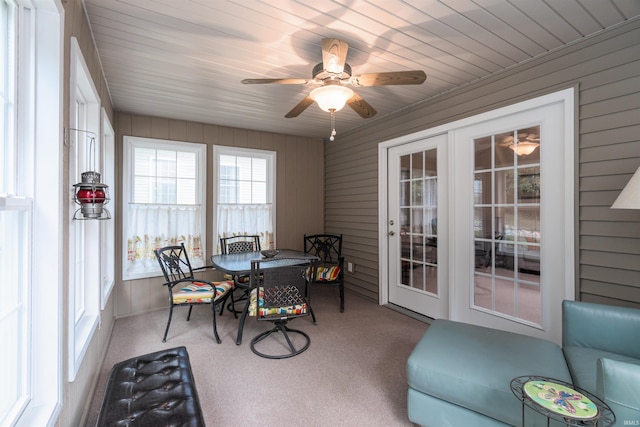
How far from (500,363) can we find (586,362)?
46cm

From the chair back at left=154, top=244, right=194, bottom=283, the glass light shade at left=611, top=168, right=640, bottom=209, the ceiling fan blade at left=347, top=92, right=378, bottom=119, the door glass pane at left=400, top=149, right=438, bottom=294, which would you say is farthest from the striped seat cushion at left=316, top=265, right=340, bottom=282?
the glass light shade at left=611, top=168, right=640, bottom=209

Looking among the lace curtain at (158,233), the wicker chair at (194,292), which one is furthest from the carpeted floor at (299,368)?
the lace curtain at (158,233)

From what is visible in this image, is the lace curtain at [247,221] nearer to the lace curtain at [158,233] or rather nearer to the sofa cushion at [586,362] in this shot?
the lace curtain at [158,233]

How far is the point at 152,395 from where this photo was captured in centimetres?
145

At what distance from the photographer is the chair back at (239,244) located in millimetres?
3918

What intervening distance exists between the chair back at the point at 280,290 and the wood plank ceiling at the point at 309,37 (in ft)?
5.57

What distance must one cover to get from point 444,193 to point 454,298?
3.64 ft

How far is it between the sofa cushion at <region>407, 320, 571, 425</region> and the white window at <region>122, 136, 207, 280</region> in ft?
10.6

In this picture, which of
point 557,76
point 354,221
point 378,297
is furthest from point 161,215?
point 557,76

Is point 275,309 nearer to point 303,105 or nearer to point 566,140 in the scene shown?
point 303,105

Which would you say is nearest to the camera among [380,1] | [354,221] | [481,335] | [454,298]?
[380,1]

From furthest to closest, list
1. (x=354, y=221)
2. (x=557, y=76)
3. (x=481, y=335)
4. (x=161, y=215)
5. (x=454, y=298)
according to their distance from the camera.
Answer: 1. (x=354, y=221)
2. (x=161, y=215)
3. (x=454, y=298)
4. (x=557, y=76)
5. (x=481, y=335)

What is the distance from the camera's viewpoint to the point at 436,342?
1833 mm

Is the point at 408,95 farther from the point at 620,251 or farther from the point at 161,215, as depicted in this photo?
the point at 161,215
